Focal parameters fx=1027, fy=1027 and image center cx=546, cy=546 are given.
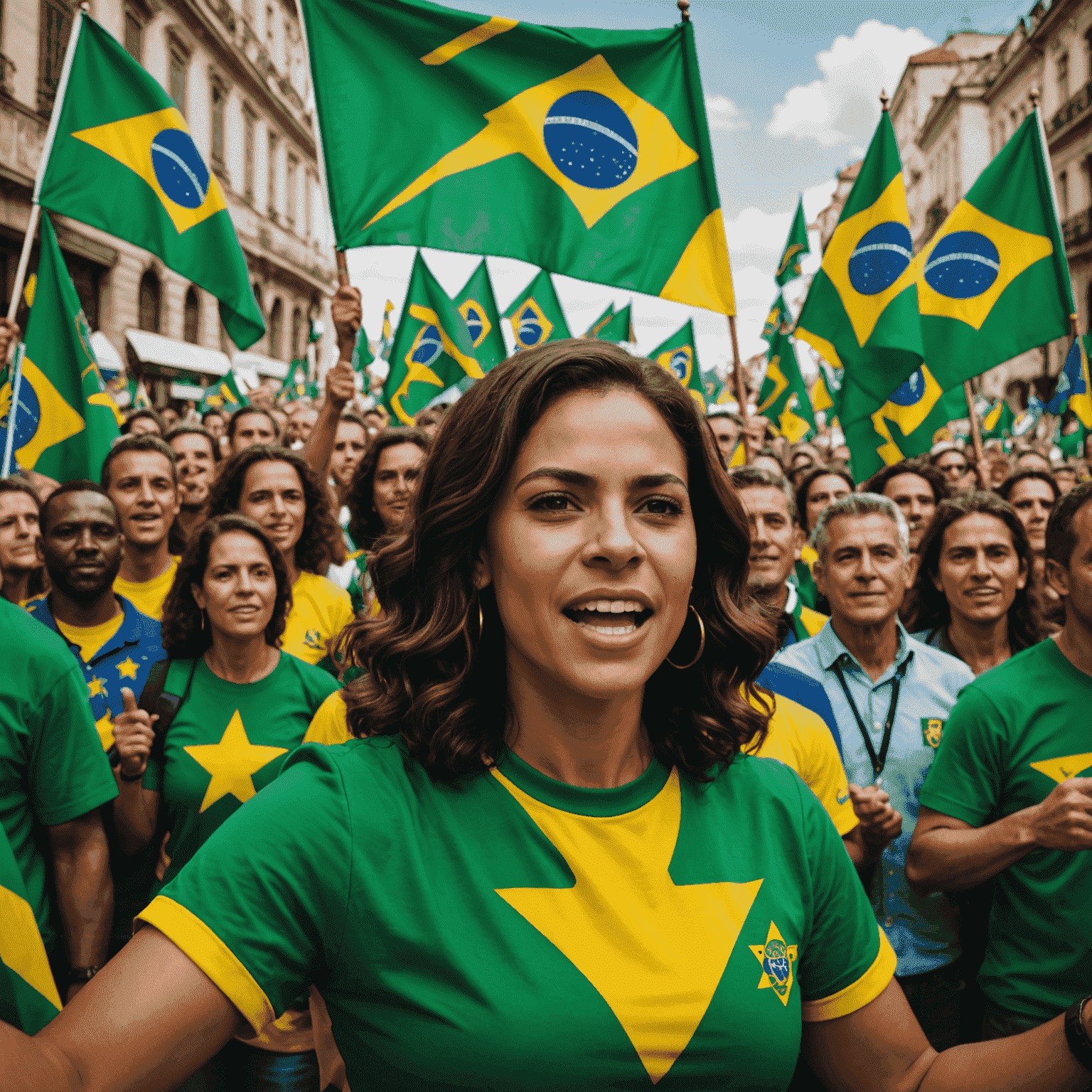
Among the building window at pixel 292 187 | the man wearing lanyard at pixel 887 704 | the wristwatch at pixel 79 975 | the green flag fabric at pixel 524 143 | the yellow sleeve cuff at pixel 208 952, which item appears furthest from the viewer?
the building window at pixel 292 187

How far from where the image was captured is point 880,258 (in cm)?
593

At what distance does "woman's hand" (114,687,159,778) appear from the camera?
3.14 metres

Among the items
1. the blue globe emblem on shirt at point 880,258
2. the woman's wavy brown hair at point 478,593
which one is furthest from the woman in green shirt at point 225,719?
the blue globe emblem on shirt at point 880,258

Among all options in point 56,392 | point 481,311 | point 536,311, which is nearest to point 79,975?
point 56,392

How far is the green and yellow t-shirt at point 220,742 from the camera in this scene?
125 inches

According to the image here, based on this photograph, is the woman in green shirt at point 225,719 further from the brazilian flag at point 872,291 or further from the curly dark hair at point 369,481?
the brazilian flag at point 872,291

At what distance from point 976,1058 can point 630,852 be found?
648mm

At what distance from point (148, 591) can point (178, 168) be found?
91.2 inches

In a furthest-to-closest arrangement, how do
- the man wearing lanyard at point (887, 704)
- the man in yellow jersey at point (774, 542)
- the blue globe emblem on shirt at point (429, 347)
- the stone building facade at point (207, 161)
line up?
1. the stone building facade at point (207, 161)
2. the blue globe emblem on shirt at point (429, 347)
3. the man in yellow jersey at point (774, 542)
4. the man wearing lanyard at point (887, 704)

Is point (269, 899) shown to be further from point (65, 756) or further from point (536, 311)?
point (536, 311)

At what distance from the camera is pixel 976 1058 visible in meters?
1.54

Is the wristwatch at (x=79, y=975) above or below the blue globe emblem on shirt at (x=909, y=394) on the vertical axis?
below

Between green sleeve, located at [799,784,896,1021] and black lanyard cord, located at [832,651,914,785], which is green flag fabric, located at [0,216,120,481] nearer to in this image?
black lanyard cord, located at [832,651,914,785]

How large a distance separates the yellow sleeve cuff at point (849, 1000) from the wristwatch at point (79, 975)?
6.94ft
